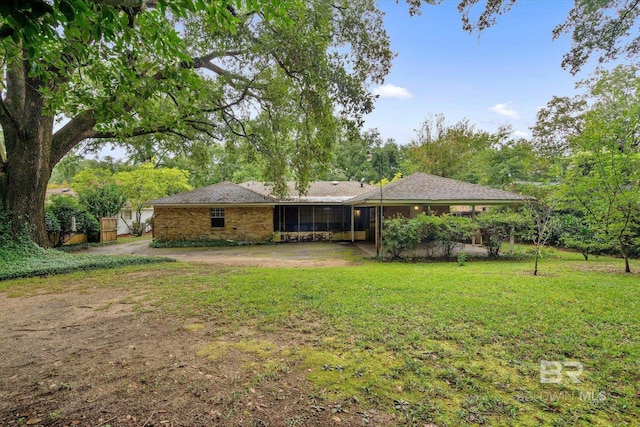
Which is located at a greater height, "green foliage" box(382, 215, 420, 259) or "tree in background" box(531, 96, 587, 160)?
"tree in background" box(531, 96, 587, 160)

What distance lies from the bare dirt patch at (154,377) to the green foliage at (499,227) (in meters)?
10.4

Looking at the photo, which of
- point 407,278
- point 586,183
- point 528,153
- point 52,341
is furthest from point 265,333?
point 528,153

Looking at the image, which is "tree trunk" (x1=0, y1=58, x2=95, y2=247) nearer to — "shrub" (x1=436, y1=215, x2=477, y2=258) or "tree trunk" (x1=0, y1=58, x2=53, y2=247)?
"tree trunk" (x1=0, y1=58, x2=53, y2=247)

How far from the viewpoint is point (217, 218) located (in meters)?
16.7

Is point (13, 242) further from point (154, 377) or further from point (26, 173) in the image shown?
point (154, 377)

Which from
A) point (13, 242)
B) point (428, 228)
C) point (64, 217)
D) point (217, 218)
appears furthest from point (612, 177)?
point (64, 217)

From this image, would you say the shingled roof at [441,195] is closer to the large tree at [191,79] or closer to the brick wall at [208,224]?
the large tree at [191,79]

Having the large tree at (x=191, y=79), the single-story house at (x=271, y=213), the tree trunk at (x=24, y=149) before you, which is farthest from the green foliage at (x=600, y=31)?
the tree trunk at (x=24, y=149)

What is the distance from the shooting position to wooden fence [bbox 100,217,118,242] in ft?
54.0

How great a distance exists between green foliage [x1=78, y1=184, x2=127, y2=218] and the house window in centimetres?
625

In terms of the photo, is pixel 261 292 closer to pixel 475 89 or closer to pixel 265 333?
pixel 265 333

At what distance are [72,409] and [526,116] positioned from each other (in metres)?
26.7

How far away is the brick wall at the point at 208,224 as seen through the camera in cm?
1620

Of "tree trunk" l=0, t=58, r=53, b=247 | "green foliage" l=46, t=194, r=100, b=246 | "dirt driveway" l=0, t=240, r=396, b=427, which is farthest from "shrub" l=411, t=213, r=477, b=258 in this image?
"green foliage" l=46, t=194, r=100, b=246
